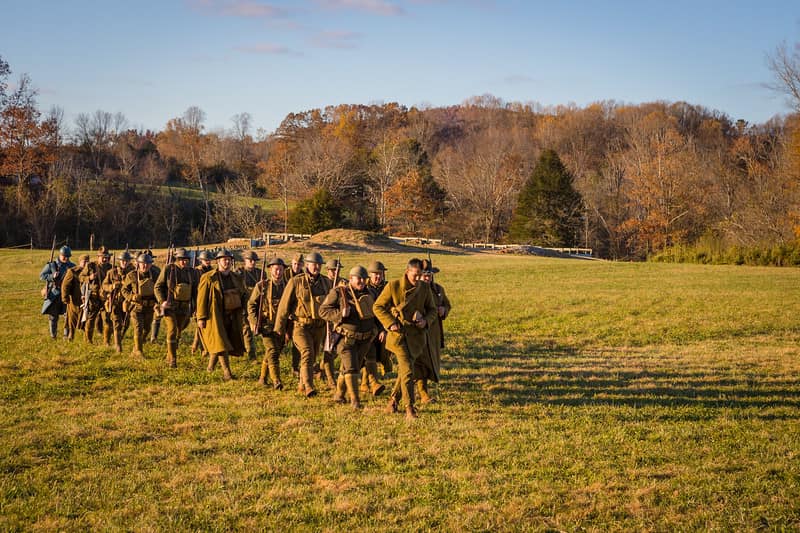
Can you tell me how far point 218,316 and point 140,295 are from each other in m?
2.75

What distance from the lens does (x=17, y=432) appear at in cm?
917

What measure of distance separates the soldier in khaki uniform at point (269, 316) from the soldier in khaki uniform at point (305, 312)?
0.49 meters

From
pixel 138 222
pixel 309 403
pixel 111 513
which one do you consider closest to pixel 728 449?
pixel 309 403

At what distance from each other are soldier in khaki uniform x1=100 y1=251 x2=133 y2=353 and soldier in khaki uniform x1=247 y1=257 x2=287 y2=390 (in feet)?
13.4

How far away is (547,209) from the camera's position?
6309 cm

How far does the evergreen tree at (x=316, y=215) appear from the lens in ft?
173

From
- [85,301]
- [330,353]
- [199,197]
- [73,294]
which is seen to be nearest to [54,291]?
[73,294]

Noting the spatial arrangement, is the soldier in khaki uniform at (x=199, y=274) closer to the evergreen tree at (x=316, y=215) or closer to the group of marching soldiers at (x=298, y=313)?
the group of marching soldiers at (x=298, y=313)

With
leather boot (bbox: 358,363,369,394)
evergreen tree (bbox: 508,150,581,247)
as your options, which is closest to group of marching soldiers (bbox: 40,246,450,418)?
leather boot (bbox: 358,363,369,394)

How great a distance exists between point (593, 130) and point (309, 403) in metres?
99.1

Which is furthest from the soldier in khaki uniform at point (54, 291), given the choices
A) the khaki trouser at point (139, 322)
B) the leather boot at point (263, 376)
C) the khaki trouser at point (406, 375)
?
the khaki trouser at point (406, 375)

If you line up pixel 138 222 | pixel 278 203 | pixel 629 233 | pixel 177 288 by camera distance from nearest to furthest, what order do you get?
1. pixel 177 288
2. pixel 138 222
3. pixel 629 233
4. pixel 278 203

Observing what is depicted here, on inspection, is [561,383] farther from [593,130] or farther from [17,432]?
[593,130]

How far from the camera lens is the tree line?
2261 inches
